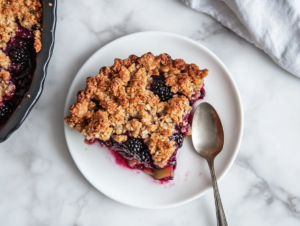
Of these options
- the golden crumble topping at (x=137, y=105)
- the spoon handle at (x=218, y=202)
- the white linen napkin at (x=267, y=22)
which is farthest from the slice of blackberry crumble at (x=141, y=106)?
the white linen napkin at (x=267, y=22)

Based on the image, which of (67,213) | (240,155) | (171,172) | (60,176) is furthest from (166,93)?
(67,213)

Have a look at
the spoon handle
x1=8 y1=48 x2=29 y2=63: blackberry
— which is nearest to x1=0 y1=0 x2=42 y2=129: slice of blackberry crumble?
x1=8 y1=48 x2=29 y2=63: blackberry

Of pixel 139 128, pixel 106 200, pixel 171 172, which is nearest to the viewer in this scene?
pixel 139 128

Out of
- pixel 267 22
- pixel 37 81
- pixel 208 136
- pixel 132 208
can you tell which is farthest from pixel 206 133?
pixel 37 81

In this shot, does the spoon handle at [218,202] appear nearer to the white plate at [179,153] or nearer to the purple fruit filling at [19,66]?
the white plate at [179,153]

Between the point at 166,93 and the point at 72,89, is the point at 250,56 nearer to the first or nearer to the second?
the point at 166,93

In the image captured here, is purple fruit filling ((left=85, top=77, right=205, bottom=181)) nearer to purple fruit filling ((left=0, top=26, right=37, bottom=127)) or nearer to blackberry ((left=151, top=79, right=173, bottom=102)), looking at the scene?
blackberry ((left=151, top=79, right=173, bottom=102))
